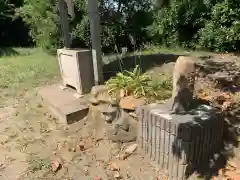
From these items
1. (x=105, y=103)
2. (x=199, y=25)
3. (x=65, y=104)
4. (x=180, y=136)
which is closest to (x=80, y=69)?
(x=65, y=104)

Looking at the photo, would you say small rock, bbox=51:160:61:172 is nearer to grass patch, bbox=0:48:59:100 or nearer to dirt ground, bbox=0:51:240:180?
dirt ground, bbox=0:51:240:180

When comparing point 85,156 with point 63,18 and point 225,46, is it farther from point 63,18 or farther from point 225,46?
point 225,46

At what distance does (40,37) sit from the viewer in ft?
32.1

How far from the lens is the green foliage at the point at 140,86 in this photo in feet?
11.9

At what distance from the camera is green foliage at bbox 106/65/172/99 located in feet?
11.9

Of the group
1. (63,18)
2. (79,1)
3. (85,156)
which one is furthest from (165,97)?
(79,1)

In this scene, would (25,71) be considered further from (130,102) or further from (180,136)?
(180,136)

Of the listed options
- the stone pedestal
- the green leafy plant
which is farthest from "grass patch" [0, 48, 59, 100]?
the stone pedestal

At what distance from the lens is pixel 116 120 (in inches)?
146

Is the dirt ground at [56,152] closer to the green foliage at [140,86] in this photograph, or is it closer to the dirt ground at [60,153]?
the dirt ground at [60,153]

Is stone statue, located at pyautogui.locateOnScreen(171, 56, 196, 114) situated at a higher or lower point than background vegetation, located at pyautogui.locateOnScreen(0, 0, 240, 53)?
lower

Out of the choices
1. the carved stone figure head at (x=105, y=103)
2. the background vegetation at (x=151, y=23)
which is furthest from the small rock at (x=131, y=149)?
the background vegetation at (x=151, y=23)

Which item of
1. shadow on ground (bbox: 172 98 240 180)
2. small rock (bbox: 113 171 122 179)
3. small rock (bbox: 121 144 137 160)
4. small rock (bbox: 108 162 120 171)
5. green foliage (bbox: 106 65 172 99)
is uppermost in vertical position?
green foliage (bbox: 106 65 172 99)

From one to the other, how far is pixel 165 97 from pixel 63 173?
153 centimetres
